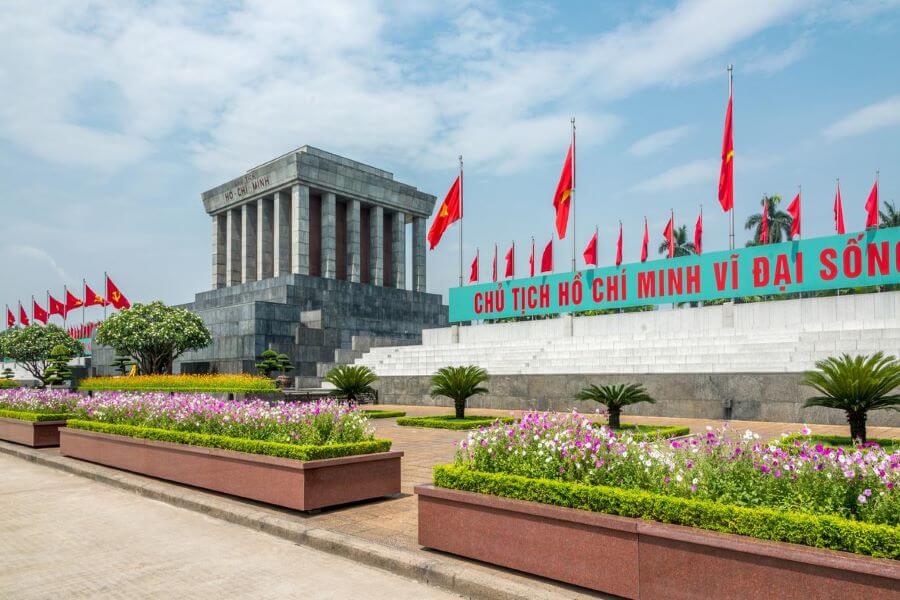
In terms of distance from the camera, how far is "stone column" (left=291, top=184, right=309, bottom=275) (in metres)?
52.1

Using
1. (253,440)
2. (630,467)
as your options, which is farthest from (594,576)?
(253,440)

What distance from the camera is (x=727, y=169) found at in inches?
1082

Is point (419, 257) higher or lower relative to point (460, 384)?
higher

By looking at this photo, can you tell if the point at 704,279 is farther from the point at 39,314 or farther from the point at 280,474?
the point at 39,314

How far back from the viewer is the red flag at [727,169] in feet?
89.4

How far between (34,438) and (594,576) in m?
14.9

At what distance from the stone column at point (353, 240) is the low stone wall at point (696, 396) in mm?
31454

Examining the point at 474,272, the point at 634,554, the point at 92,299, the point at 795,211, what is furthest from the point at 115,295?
the point at 634,554

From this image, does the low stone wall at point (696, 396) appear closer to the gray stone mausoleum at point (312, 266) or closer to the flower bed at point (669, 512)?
the flower bed at point (669, 512)

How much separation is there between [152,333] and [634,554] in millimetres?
36085

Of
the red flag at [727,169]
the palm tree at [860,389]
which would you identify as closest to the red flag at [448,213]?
the red flag at [727,169]

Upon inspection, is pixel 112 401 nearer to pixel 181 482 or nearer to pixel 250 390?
pixel 181 482

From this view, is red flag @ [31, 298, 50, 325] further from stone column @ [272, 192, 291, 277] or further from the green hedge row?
the green hedge row

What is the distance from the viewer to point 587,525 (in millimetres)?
5445
